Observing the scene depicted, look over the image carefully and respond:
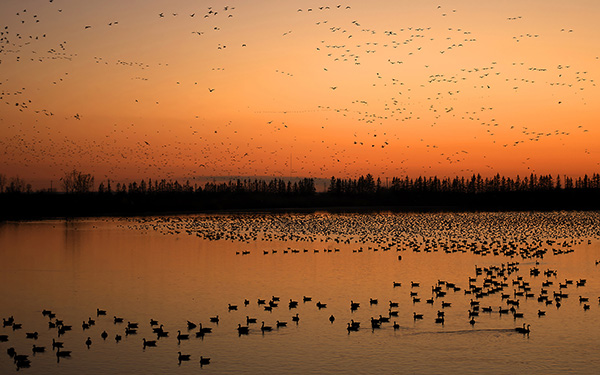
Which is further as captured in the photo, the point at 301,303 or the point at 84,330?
the point at 301,303

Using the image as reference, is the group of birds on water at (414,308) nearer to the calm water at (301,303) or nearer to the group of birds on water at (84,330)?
the group of birds on water at (84,330)

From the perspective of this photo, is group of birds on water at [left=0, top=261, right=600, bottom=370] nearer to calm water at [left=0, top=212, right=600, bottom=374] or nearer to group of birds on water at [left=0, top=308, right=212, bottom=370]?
group of birds on water at [left=0, top=308, right=212, bottom=370]

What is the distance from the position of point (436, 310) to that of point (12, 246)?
4429cm

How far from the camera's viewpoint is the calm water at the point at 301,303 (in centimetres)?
2317

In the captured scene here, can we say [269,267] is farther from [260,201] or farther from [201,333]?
[260,201]

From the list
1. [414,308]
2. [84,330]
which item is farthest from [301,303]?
[84,330]

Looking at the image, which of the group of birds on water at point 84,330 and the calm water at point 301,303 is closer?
the group of birds on water at point 84,330

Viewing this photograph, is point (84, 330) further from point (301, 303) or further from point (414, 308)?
point (414, 308)

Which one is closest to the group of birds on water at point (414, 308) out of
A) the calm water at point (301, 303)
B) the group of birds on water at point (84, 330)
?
the group of birds on water at point (84, 330)

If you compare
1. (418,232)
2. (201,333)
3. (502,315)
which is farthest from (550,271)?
(418,232)

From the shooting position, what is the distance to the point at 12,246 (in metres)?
62.3

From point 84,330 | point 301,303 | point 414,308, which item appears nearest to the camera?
point 84,330

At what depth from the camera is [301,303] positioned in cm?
3294

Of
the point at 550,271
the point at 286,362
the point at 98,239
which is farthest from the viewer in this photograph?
the point at 98,239
